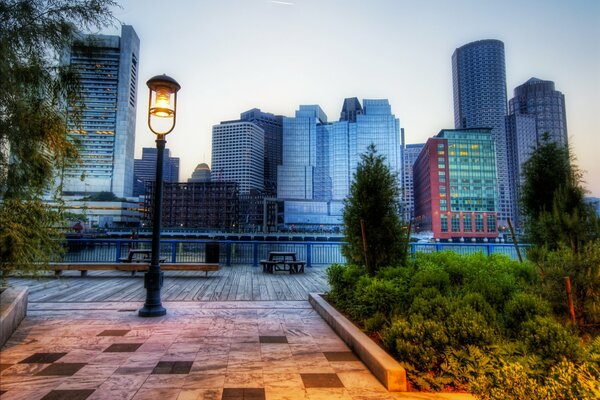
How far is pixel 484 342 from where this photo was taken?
3.66 meters

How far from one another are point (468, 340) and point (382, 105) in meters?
184

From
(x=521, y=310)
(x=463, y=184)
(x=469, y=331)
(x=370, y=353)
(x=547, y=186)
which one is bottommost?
(x=370, y=353)

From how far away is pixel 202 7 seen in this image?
12.1 metres

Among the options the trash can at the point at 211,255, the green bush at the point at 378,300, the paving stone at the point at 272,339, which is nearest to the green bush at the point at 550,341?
the green bush at the point at 378,300

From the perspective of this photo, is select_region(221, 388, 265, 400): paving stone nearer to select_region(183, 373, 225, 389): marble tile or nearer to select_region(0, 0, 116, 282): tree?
select_region(183, 373, 225, 389): marble tile

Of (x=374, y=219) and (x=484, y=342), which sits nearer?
(x=484, y=342)

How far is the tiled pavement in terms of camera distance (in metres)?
3.41

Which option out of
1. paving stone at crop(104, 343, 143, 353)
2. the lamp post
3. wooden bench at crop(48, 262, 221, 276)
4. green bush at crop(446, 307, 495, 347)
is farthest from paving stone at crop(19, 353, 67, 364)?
wooden bench at crop(48, 262, 221, 276)

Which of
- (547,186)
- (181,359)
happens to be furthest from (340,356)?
(547,186)

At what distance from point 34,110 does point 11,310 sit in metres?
3.13

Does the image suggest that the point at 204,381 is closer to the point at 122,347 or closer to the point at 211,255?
the point at 122,347

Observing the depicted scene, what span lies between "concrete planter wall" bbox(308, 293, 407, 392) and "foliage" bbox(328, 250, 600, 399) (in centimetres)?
16

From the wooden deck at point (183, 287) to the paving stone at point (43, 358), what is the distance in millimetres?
3197

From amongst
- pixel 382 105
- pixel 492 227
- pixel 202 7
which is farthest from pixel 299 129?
pixel 202 7
